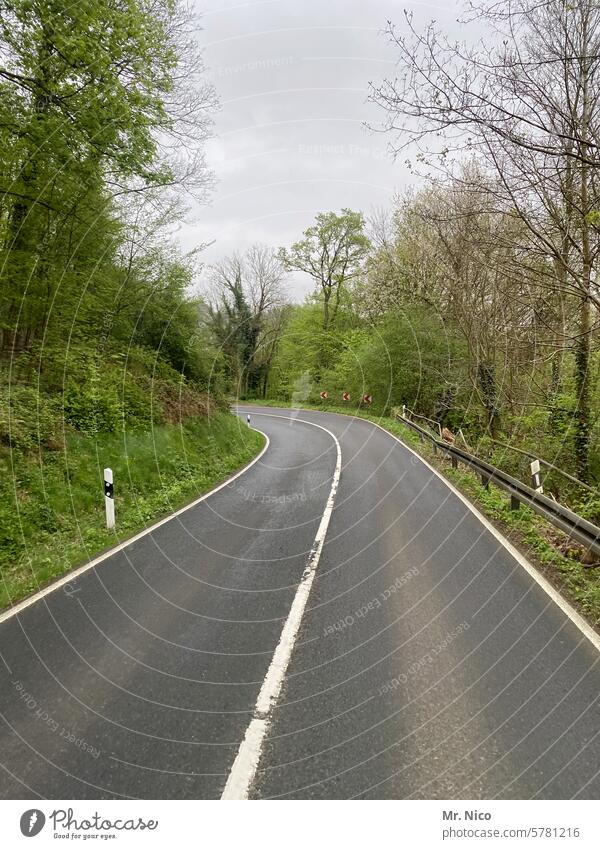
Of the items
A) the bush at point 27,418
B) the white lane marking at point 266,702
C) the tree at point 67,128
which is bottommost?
the white lane marking at point 266,702

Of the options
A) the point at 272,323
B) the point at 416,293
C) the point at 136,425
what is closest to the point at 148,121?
the point at 136,425

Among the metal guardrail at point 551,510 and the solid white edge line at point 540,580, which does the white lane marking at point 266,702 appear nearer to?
the solid white edge line at point 540,580

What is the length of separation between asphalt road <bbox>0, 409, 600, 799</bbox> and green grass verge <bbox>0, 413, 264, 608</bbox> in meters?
0.84

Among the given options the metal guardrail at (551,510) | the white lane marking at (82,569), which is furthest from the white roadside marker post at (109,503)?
the metal guardrail at (551,510)

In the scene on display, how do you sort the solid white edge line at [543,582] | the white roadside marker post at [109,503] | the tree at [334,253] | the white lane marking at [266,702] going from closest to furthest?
the white lane marking at [266,702] < the solid white edge line at [543,582] < the white roadside marker post at [109,503] < the tree at [334,253]

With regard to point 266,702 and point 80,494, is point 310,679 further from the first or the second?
point 80,494

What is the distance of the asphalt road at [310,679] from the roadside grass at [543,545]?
0.37m

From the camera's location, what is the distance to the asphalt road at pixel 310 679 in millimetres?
2613

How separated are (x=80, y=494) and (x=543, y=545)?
8.27 metres

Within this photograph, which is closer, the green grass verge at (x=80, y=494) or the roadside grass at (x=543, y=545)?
the roadside grass at (x=543, y=545)

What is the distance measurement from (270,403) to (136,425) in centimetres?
3217

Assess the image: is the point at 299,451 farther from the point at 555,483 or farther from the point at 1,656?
the point at 1,656

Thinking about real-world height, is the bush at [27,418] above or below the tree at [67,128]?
below

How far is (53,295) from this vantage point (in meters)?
8.94
